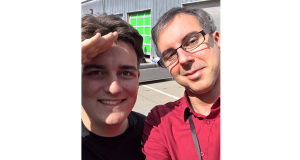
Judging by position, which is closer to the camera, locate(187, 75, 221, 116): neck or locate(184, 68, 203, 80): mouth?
locate(184, 68, 203, 80): mouth

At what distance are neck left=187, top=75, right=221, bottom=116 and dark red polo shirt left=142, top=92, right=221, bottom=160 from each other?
0.07 meters

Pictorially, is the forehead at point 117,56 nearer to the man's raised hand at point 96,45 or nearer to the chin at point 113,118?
the man's raised hand at point 96,45

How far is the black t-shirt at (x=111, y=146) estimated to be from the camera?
4.75 feet

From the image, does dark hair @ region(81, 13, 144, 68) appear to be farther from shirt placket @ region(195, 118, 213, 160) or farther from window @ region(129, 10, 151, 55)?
window @ region(129, 10, 151, 55)

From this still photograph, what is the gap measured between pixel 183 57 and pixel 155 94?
16.5ft

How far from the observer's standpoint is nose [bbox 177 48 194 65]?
1341 millimetres

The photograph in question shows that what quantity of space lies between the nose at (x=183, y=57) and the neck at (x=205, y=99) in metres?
0.31

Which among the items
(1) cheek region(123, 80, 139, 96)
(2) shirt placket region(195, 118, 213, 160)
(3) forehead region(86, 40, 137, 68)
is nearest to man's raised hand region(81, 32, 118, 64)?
(3) forehead region(86, 40, 137, 68)

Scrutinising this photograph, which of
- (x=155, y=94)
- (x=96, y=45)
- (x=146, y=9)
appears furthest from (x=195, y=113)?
(x=146, y=9)

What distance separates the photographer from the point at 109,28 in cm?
162
